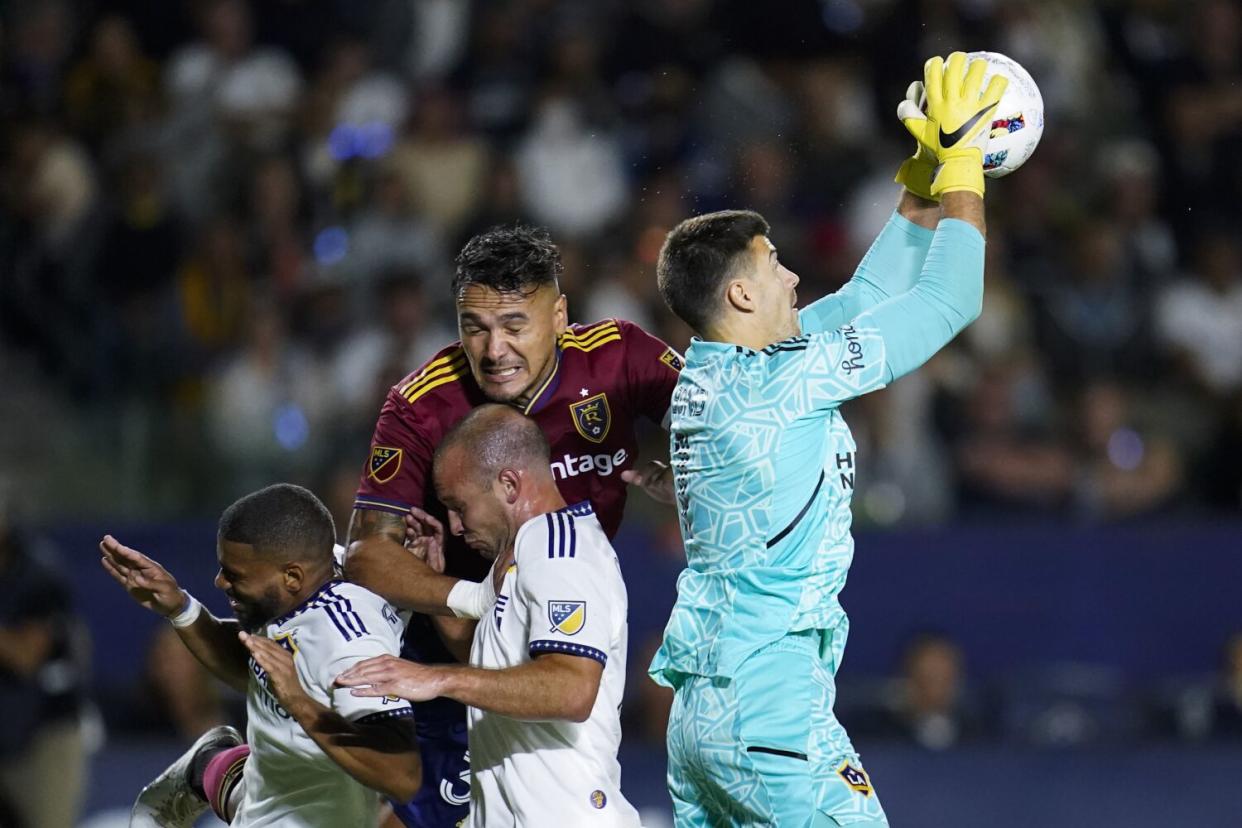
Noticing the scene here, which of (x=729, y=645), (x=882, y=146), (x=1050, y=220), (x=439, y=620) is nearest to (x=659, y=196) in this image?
→ (x=882, y=146)

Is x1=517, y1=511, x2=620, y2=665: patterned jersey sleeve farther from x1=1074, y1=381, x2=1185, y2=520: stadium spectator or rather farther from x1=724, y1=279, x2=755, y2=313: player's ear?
x1=1074, y1=381, x2=1185, y2=520: stadium spectator

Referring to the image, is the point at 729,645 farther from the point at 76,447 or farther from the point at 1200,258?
the point at 1200,258

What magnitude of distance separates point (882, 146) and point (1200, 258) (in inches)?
83.4

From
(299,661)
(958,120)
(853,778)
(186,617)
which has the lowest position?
(186,617)

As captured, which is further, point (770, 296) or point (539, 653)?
point (770, 296)

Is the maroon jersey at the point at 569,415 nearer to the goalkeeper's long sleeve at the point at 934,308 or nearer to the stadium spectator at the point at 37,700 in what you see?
the goalkeeper's long sleeve at the point at 934,308

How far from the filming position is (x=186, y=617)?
5496 mm

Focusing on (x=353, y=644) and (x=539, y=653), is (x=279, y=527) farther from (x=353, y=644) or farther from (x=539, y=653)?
(x=539, y=653)

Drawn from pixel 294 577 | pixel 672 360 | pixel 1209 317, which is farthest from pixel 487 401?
pixel 1209 317

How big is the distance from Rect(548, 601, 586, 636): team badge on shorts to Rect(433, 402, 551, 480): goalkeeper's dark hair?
442 mm

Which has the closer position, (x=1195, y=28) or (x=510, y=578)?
(x=510, y=578)

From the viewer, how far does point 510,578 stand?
458 centimetres

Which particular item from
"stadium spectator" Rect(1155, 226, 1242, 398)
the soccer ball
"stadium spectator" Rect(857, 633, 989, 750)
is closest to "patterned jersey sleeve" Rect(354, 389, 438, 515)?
the soccer ball

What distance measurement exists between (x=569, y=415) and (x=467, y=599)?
2.47ft
